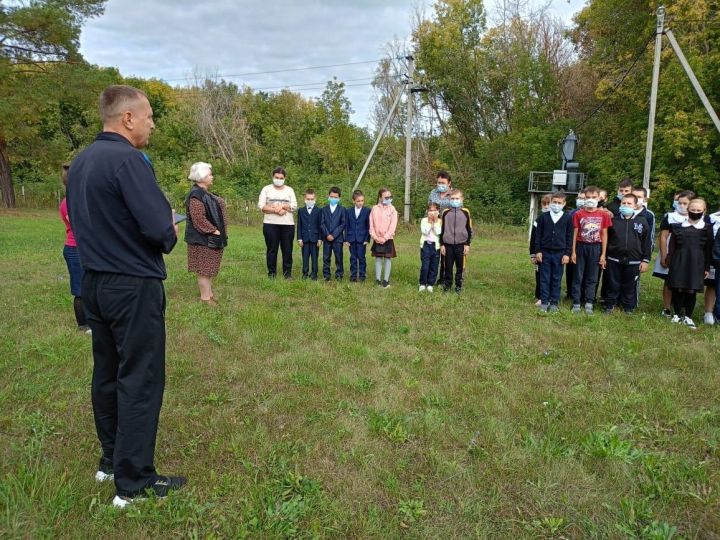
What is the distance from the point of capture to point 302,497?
2.65m

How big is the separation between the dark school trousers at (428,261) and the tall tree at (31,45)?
847 inches

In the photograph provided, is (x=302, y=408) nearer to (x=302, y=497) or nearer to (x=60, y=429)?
(x=302, y=497)

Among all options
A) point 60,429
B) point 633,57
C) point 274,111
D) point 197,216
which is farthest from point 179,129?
point 60,429

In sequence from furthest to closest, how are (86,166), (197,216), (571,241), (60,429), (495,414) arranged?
(571,241) < (197,216) < (495,414) < (60,429) < (86,166)

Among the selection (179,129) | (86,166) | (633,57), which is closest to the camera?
(86,166)

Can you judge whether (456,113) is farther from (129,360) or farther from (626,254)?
(129,360)

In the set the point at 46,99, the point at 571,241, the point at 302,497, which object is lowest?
the point at 302,497

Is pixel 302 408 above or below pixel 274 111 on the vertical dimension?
below

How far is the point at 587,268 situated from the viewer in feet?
23.0

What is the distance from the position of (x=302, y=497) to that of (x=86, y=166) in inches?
80.9

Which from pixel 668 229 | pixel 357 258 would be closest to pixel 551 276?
pixel 668 229

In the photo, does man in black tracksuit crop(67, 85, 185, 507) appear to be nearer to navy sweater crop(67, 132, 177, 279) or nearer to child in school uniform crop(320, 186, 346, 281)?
navy sweater crop(67, 132, 177, 279)

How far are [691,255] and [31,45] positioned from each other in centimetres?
2778

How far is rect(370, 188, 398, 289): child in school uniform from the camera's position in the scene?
328 inches
